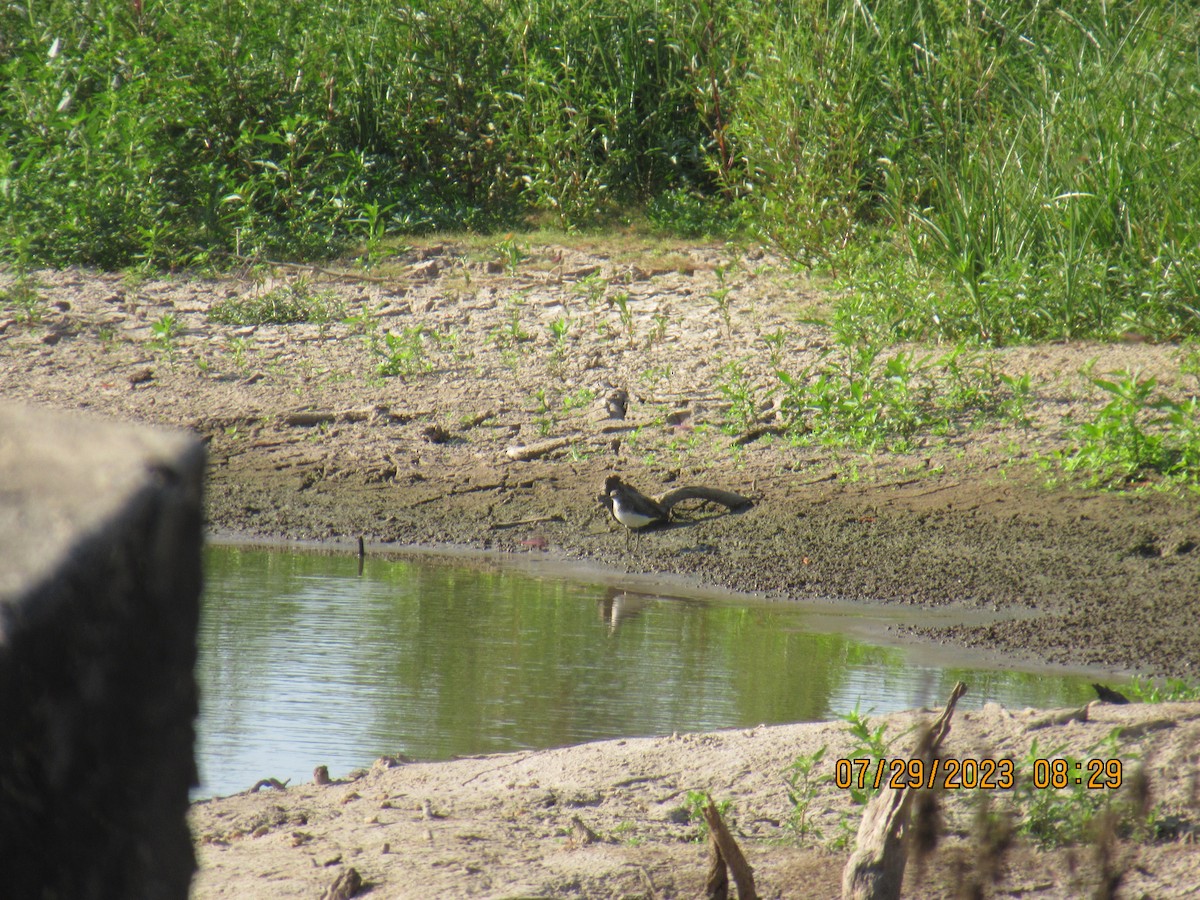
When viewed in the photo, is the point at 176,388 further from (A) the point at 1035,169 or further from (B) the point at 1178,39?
(B) the point at 1178,39

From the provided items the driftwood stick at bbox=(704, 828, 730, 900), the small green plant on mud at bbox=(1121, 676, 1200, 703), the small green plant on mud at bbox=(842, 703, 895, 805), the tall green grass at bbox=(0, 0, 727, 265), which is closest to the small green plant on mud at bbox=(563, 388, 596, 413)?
the tall green grass at bbox=(0, 0, 727, 265)

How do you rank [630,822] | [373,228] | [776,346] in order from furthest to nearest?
[373,228] < [776,346] < [630,822]

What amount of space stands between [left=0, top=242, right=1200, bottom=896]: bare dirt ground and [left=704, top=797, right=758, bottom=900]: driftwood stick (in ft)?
2.17

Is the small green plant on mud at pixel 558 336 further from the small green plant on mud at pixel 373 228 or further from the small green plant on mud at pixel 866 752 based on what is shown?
the small green plant on mud at pixel 866 752

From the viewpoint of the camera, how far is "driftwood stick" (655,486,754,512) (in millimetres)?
5758

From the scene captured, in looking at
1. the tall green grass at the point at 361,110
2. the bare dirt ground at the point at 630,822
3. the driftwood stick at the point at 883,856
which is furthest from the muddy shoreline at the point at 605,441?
the driftwood stick at the point at 883,856

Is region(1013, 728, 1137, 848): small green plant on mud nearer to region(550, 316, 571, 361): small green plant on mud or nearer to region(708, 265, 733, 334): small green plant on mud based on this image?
region(550, 316, 571, 361): small green plant on mud

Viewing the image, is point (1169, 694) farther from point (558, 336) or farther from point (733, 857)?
point (558, 336)

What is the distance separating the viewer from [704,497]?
5.80 metres

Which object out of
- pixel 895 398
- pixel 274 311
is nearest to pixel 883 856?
pixel 895 398

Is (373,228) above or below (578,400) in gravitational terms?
above

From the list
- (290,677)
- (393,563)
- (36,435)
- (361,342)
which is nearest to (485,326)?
(361,342)

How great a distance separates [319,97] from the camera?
9477 mm

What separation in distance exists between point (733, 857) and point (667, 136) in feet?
25.7
